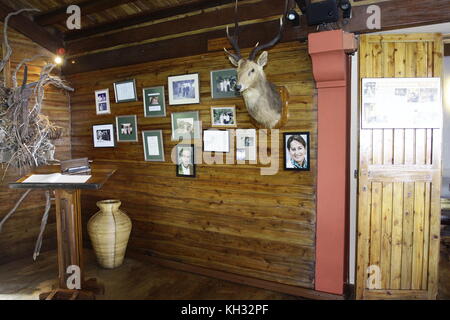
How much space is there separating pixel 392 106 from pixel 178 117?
2.17 metres

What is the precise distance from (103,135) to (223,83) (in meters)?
1.90

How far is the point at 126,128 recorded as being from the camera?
13.5 ft

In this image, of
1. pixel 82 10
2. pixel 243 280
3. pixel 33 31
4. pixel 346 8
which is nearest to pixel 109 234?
pixel 243 280

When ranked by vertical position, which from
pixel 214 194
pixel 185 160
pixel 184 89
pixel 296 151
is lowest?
pixel 214 194

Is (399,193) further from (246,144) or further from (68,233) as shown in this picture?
(68,233)

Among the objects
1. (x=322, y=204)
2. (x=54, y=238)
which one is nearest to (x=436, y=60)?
(x=322, y=204)

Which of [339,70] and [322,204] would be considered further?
[322,204]

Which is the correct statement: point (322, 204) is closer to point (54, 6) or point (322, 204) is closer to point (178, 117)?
point (178, 117)

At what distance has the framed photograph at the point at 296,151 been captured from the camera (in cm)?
307

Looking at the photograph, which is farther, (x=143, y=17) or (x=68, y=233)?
(x=143, y=17)

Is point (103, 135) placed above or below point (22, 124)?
below

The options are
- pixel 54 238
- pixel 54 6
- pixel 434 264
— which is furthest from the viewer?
pixel 54 238
